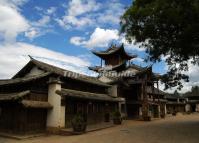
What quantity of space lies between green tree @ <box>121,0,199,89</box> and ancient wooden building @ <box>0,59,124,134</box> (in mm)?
8055

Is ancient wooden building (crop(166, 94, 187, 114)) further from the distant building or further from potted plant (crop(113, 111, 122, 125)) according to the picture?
potted plant (crop(113, 111, 122, 125))

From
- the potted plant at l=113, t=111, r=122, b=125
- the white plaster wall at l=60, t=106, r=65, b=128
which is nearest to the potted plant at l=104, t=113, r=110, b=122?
the potted plant at l=113, t=111, r=122, b=125

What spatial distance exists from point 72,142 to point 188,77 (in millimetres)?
10916

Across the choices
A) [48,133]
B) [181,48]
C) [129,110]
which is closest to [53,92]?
[48,133]

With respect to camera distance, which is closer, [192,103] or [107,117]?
[107,117]

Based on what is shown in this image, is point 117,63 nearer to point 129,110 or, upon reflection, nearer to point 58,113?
point 129,110

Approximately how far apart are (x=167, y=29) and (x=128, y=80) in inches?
866

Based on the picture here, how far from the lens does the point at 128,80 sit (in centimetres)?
3975

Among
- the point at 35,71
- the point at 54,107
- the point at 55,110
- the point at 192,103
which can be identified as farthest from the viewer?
the point at 192,103

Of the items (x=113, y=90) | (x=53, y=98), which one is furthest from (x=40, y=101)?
(x=113, y=90)

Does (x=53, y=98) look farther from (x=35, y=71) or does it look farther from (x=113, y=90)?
(x=113, y=90)

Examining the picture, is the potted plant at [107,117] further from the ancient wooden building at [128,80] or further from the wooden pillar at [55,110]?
the wooden pillar at [55,110]

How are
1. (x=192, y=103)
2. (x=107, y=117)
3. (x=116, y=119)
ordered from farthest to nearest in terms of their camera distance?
1. (x=192, y=103)
2. (x=107, y=117)
3. (x=116, y=119)

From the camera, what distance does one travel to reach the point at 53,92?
22.8 meters
